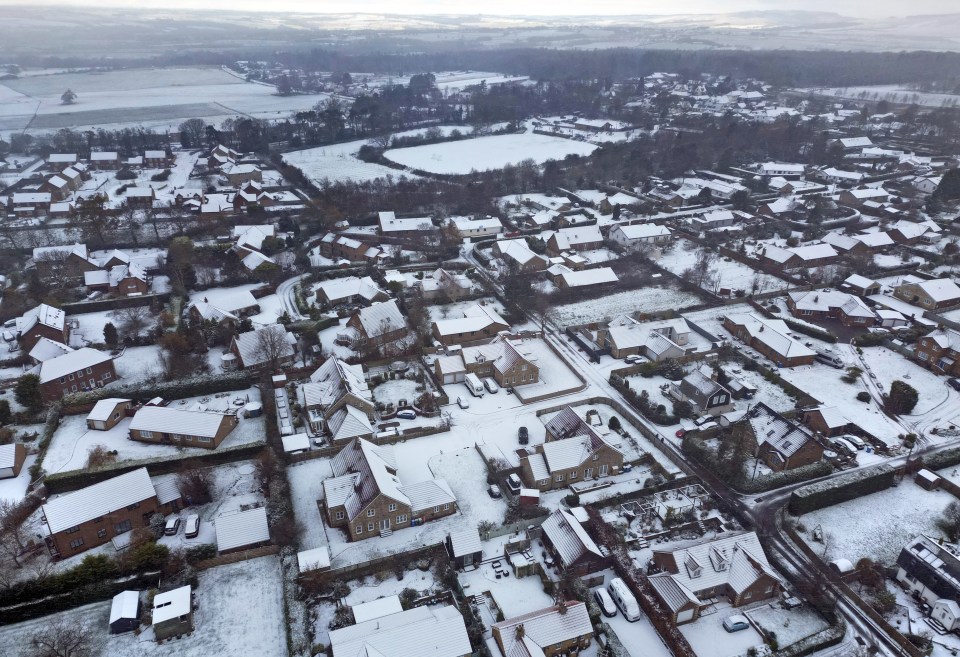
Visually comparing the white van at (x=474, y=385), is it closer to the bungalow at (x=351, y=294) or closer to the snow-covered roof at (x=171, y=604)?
the bungalow at (x=351, y=294)

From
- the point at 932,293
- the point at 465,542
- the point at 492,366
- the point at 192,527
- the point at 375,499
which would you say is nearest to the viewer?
the point at 465,542

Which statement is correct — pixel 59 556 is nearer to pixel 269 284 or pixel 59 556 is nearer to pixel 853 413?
pixel 269 284

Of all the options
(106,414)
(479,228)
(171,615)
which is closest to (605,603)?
(171,615)

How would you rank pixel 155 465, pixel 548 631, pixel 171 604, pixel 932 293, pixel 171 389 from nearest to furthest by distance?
pixel 548 631 → pixel 171 604 → pixel 155 465 → pixel 171 389 → pixel 932 293

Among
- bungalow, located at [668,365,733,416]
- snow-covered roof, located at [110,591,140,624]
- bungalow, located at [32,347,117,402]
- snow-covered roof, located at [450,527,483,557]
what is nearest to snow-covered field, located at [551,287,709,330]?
bungalow, located at [668,365,733,416]

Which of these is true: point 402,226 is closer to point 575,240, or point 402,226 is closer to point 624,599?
point 575,240

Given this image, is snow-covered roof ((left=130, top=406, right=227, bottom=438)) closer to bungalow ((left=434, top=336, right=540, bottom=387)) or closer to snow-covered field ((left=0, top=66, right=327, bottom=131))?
bungalow ((left=434, top=336, right=540, bottom=387))

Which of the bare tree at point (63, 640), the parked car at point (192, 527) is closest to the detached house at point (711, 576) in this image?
the parked car at point (192, 527)
